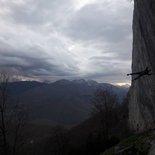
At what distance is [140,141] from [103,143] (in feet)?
67.9

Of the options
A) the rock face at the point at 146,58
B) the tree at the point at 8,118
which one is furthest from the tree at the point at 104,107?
the rock face at the point at 146,58

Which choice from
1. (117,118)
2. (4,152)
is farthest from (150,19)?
(117,118)

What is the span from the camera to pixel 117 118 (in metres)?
85.6

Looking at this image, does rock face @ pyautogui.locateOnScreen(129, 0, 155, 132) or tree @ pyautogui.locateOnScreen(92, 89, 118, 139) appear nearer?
rock face @ pyautogui.locateOnScreen(129, 0, 155, 132)

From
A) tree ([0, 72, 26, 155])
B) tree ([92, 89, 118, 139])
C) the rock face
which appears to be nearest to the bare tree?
tree ([0, 72, 26, 155])

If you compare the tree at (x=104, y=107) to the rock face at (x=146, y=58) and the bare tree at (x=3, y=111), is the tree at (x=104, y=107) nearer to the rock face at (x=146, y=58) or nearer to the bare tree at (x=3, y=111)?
the bare tree at (x=3, y=111)

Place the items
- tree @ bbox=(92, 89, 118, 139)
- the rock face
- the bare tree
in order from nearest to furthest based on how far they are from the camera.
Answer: the rock face < the bare tree < tree @ bbox=(92, 89, 118, 139)

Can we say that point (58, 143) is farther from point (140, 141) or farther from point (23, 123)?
point (140, 141)

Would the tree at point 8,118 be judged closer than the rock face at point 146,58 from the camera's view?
No

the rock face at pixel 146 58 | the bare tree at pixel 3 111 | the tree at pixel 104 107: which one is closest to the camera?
the rock face at pixel 146 58

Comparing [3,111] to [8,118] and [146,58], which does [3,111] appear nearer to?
[8,118]

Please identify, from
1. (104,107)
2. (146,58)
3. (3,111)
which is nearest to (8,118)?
(3,111)

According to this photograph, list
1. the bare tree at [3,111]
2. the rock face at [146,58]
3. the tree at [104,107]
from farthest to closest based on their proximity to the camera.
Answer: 1. the tree at [104,107]
2. the bare tree at [3,111]
3. the rock face at [146,58]

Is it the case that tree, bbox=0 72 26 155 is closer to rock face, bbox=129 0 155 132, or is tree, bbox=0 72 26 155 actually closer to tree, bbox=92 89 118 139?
rock face, bbox=129 0 155 132
